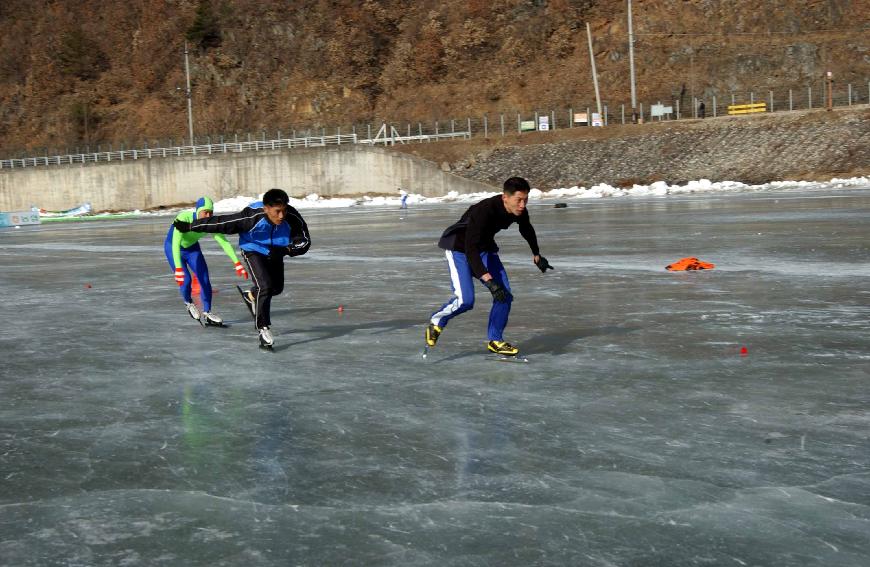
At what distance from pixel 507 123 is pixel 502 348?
59.1 meters

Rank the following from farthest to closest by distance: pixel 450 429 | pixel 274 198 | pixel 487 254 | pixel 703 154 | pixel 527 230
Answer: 1. pixel 703 154
2. pixel 274 198
3. pixel 527 230
4. pixel 487 254
5. pixel 450 429

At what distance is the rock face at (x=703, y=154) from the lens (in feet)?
152

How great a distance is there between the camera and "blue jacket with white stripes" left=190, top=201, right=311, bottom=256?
9711 millimetres

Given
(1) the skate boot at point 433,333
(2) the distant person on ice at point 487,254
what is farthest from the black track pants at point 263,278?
(2) the distant person on ice at point 487,254

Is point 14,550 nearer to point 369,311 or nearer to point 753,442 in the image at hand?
point 753,442

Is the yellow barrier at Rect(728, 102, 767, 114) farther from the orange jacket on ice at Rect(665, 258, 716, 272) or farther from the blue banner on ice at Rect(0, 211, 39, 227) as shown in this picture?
the orange jacket on ice at Rect(665, 258, 716, 272)

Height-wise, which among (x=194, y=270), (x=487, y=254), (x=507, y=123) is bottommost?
(x=194, y=270)

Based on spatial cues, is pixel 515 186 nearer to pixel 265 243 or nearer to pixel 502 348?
pixel 502 348

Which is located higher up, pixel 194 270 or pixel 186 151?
pixel 186 151

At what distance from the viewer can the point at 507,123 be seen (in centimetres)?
6694

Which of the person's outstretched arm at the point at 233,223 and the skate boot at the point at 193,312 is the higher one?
the person's outstretched arm at the point at 233,223

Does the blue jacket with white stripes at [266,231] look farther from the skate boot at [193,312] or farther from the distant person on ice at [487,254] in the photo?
the skate boot at [193,312]

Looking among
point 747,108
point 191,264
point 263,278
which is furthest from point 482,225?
point 747,108

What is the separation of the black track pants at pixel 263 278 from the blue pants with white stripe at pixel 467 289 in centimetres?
170
